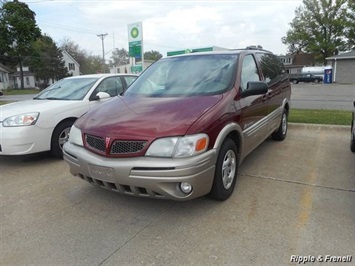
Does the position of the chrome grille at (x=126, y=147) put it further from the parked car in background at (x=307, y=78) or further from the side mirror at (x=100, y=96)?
the parked car in background at (x=307, y=78)

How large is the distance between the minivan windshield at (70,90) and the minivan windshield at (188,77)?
69.7 inches

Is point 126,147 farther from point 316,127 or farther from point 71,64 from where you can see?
point 71,64

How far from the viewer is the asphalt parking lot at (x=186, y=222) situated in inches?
103

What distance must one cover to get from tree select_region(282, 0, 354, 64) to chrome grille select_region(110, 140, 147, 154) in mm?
58630

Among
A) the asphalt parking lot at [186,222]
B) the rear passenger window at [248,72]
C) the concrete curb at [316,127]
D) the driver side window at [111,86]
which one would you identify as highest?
the rear passenger window at [248,72]

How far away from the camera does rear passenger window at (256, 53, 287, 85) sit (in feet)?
16.2

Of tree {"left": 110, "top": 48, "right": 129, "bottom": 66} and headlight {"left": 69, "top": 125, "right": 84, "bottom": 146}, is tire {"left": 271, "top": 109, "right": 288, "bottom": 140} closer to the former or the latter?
headlight {"left": 69, "top": 125, "right": 84, "bottom": 146}

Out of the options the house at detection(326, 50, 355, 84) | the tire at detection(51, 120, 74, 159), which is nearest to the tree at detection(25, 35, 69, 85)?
the house at detection(326, 50, 355, 84)

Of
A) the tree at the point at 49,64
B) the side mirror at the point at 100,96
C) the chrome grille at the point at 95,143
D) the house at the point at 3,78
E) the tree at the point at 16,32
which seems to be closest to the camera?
the chrome grille at the point at 95,143

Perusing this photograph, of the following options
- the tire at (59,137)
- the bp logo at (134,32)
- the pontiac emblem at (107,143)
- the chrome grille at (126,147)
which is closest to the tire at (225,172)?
the chrome grille at (126,147)

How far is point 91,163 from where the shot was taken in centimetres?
315

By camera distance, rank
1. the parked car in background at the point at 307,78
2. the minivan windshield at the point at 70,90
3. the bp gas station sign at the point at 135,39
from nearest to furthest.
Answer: the minivan windshield at the point at 70,90
the bp gas station sign at the point at 135,39
the parked car in background at the point at 307,78

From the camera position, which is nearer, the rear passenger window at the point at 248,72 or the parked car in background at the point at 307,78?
the rear passenger window at the point at 248,72

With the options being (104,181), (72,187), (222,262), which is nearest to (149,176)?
A: (104,181)
